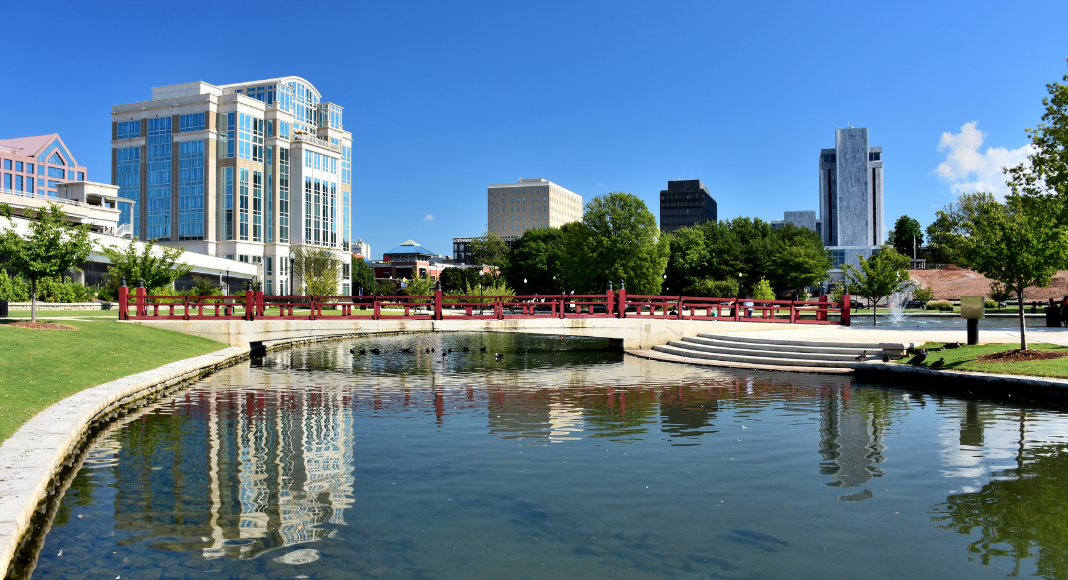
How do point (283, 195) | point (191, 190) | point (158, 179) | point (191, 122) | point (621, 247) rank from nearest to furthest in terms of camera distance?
point (621, 247) → point (191, 122) → point (191, 190) → point (158, 179) → point (283, 195)

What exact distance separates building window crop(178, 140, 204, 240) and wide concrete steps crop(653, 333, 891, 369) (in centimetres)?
7021

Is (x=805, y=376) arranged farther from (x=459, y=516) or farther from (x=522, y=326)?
(x=459, y=516)

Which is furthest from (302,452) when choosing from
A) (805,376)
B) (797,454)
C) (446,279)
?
(446,279)

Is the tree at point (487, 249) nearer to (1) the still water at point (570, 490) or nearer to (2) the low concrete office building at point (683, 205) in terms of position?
(2) the low concrete office building at point (683, 205)

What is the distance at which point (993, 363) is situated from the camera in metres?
19.5

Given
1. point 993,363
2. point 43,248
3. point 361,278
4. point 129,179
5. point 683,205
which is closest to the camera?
point 993,363

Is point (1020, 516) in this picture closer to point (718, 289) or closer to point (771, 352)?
point (771, 352)

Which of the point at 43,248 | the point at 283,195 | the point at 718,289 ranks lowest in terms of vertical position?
the point at 718,289

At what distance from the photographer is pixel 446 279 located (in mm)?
126562

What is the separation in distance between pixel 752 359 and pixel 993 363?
26.7 feet

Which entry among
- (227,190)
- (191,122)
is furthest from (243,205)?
(191,122)

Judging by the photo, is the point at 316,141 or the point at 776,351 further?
the point at 316,141

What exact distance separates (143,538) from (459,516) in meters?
3.47

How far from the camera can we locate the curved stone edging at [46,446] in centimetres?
747
